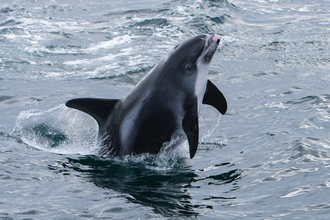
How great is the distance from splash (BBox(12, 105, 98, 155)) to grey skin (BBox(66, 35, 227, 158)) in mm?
995

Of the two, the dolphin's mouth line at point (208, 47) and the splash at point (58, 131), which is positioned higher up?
the dolphin's mouth line at point (208, 47)

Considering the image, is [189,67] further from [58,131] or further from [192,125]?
[58,131]

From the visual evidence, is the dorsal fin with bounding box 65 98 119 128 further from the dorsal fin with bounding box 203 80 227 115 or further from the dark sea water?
the dorsal fin with bounding box 203 80 227 115

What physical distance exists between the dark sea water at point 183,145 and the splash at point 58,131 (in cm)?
4

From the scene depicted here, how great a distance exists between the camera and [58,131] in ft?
36.6

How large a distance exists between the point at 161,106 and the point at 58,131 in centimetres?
393

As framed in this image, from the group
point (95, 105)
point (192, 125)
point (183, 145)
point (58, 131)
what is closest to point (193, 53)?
point (192, 125)

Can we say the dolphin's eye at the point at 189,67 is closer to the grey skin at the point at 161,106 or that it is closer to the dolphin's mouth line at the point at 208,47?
the grey skin at the point at 161,106

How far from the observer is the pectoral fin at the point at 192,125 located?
8.19 meters

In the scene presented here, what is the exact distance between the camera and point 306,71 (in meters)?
15.2

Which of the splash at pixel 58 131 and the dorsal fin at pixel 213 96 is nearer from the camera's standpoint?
the dorsal fin at pixel 213 96

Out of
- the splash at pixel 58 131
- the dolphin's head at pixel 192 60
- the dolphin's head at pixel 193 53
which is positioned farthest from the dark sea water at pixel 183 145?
the dolphin's head at pixel 193 53

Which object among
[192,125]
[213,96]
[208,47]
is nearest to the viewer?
[192,125]

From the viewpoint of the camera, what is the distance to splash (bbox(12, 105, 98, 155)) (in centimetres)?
1003
